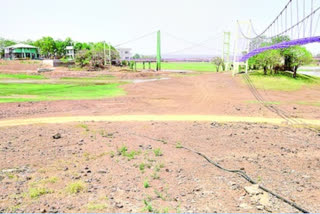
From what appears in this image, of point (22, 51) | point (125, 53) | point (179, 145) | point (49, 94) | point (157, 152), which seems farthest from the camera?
point (125, 53)

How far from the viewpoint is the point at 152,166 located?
959cm

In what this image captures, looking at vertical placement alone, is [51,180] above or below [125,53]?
below

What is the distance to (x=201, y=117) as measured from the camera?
18156 millimetres

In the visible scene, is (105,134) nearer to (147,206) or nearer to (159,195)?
(159,195)

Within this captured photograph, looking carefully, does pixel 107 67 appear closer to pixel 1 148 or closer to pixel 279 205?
pixel 1 148

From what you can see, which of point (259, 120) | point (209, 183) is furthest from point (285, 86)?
point (209, 183)

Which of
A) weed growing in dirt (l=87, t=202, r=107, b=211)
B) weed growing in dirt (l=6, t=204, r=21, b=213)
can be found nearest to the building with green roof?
weed growing in dirt (l=6, t=204, r=21, b=213)

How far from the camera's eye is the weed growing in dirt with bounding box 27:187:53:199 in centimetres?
731

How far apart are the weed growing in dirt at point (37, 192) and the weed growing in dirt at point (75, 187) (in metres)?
0.49

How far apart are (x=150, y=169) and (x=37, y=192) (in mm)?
3544

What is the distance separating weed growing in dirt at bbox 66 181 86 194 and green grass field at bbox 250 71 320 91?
2905 centimetres

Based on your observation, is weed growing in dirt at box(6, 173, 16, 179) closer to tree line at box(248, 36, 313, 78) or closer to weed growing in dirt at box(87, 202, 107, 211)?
weed growing in dirt at box(87, 202, 107, 211)

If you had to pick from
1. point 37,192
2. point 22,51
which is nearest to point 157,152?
point 37,192

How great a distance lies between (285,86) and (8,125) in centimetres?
2995
